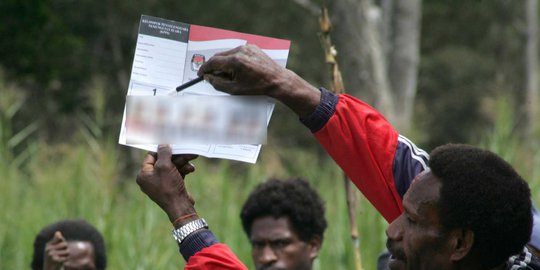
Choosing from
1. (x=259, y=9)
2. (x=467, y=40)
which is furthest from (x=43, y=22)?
(x=467, y=40)

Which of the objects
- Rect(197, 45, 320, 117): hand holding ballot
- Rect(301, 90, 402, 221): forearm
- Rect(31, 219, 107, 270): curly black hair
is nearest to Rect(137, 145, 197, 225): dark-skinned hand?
Rect(197, 45, 320, 117): hand holding ballot

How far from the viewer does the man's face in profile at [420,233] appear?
339cm

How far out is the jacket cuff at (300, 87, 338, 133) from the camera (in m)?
3.75

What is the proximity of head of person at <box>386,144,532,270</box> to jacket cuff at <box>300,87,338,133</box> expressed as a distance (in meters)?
0.42

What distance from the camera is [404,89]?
1466 cm

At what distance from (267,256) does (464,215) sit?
3066 mm

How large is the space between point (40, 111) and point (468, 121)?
12658mm

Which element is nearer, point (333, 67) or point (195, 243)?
point (195, 243)

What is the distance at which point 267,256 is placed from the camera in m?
6.28

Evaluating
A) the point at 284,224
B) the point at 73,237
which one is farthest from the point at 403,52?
the point at 73,237

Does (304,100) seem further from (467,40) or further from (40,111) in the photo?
(467,40)

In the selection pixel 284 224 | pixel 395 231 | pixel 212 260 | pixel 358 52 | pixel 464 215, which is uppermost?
pixel 358 52

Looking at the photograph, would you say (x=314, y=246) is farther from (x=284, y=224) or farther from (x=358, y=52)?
(x=358, y=52)

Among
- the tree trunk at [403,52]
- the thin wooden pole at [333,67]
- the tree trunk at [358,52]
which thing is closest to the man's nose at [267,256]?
the thin wooden pole at [333,67]
